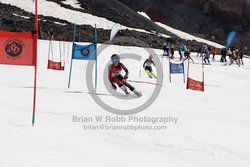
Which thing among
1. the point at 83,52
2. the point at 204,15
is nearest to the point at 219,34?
the point at 204,15

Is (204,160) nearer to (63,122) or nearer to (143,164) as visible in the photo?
(143,164)

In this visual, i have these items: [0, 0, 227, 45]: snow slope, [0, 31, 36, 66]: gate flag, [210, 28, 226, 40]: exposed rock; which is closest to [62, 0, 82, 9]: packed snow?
[0, 0, 227, 45]: snow slope

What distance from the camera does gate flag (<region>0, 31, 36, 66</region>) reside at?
6105mm

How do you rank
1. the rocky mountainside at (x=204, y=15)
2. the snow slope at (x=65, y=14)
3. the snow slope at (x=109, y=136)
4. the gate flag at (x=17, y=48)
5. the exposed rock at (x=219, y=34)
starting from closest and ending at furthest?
1. the snow slope at (x=109, y=136)
2. the gate flag at (x=17, y=48)
3. the snow slope at (x=65, y=14)
4. the exposed rock at (x=219, y=34)
5. the rocky mountainside at (x=204, y=15)

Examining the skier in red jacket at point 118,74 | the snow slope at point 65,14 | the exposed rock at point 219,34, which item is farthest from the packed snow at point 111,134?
the exposed rock at point 219,34

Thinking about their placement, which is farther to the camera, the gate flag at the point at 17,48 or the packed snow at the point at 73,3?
the packed snow at the point at 73,3

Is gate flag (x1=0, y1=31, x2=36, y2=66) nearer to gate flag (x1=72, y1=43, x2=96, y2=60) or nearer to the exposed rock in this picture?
gate flag (x1=72, y1=43, x2=96, y2=60)

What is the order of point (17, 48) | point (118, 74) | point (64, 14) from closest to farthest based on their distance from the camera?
1. point (17, 48)
2. point (118, 74)
3. point (64, 14)

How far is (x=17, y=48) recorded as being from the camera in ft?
20.2

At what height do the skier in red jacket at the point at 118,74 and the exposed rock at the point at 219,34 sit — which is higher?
the exposed rock at the point at 219,34

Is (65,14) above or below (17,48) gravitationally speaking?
above

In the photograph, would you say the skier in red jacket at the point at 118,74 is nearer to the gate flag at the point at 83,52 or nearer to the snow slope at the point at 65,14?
the gate flag at the point at 83,52

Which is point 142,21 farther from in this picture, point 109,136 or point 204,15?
point 109,136

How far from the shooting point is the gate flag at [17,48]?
6.11 meters
